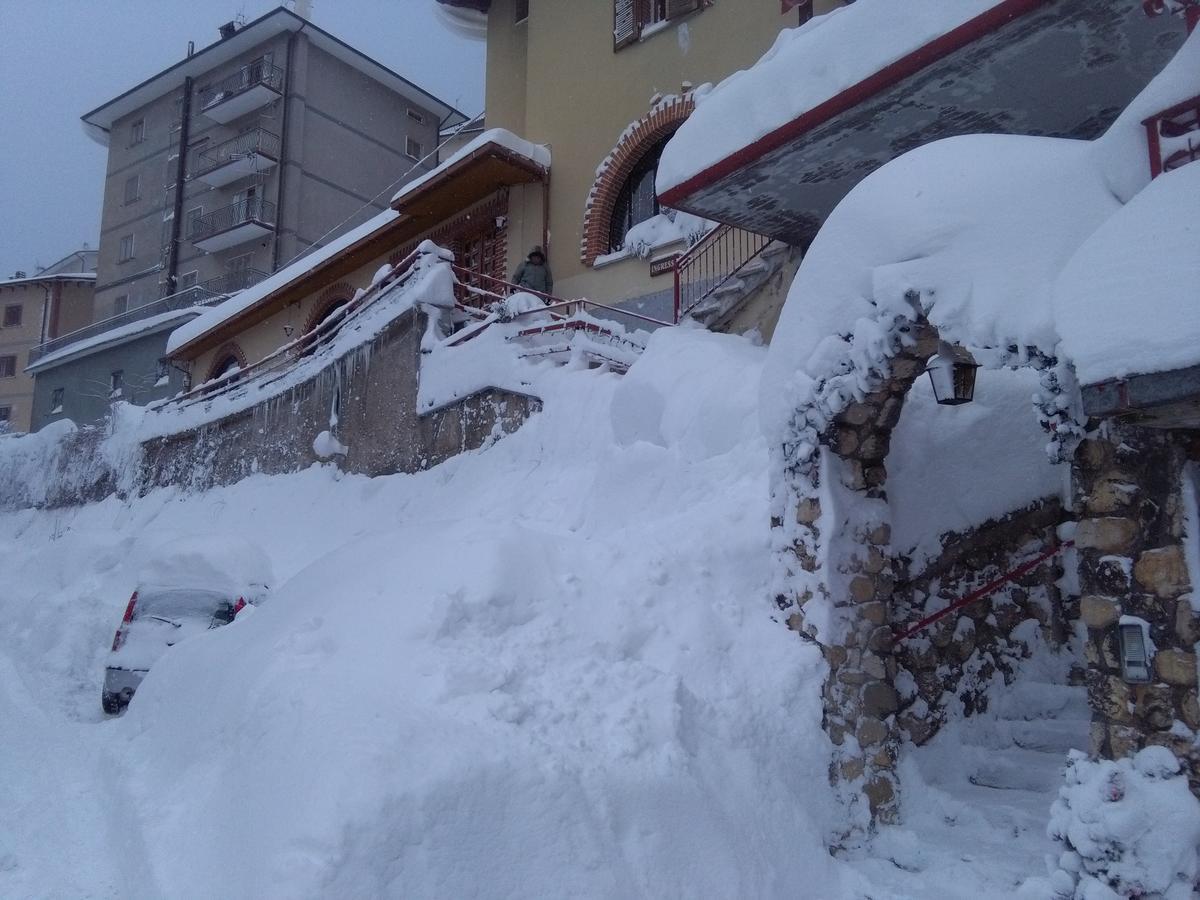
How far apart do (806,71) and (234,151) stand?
28.5m

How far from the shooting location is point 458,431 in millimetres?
11945

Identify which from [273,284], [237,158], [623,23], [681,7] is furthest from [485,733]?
[237,158]

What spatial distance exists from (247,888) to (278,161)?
98.8 ft

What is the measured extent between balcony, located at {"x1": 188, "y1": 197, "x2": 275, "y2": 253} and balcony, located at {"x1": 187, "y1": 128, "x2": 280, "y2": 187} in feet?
3.31

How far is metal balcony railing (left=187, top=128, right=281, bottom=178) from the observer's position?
30.2 meters

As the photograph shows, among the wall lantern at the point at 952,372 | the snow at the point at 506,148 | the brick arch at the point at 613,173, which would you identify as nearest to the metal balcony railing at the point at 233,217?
the snow at the point at 506,148

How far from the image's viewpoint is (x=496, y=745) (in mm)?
4336

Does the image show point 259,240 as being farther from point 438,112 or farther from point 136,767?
point 136,767

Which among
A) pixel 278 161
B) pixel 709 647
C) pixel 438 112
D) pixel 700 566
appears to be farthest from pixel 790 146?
pixel 438 112

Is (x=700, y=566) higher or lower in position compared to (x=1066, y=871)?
higher

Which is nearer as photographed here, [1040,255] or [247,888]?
[247,888]

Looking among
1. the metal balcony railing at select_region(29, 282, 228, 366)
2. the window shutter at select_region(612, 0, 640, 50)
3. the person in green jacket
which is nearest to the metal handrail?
the person in green jacket

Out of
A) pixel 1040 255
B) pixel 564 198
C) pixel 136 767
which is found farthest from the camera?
pixel 564 198

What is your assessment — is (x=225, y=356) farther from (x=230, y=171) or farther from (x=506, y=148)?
(x=506, y=148)
